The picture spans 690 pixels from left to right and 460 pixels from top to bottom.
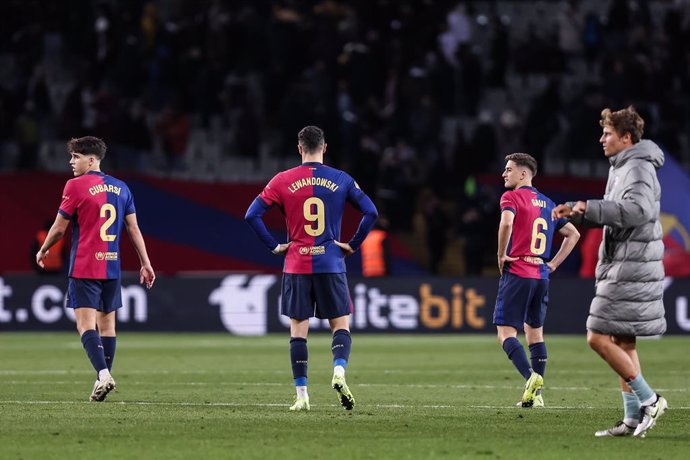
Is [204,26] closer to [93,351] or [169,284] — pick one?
[169,284]

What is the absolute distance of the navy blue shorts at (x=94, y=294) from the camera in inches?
498

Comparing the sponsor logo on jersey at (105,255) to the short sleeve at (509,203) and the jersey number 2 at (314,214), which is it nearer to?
the jersey number 2 at (314,214)

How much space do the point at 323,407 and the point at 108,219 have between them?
2.60 meters

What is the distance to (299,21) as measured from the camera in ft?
98.3

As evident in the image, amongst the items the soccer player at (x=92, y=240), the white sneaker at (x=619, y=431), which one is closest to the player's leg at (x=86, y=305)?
the soccer player at (x=92, y=240)

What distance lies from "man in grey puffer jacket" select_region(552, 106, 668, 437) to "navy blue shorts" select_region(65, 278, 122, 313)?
4.88 metres

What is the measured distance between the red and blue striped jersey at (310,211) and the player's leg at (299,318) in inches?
4.2

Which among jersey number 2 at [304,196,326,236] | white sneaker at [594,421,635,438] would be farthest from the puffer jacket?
jersey number 2 at [304,196,326,236]

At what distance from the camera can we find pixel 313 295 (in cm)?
1170

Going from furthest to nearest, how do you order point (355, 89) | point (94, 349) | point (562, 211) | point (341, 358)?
point (355, 89) → point (94, 349) → point (341, 358) → point (562, 211)

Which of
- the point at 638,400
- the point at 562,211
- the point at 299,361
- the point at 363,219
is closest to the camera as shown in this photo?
the point at 562,211

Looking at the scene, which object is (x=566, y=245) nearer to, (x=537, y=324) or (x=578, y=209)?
(x=537, y=324)

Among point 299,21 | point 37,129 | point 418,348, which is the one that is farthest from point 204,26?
point 418,348

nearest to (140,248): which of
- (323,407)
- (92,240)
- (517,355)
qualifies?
(92,240)
